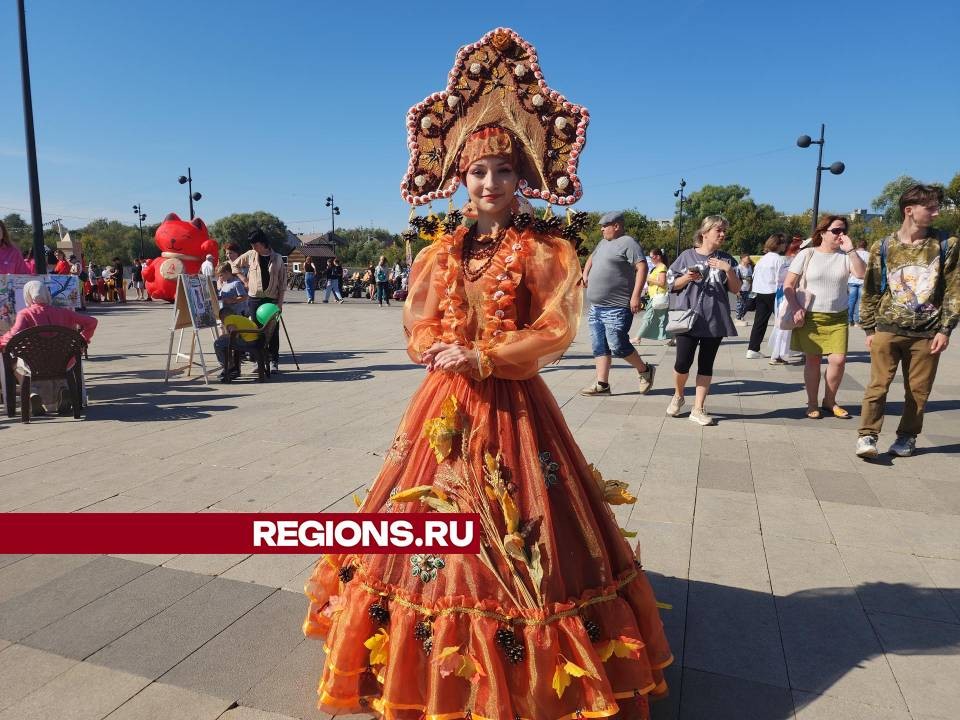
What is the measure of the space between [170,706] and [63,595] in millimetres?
1127

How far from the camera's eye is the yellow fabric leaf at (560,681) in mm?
1900

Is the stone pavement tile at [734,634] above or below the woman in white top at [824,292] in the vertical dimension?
below

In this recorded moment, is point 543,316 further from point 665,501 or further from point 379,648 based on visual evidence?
point 665,501

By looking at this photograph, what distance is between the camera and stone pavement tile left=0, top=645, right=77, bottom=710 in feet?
7.42

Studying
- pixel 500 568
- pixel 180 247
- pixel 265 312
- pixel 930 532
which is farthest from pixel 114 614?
pixel 180 247

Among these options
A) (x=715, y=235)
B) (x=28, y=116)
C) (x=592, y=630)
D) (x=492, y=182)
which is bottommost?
(x=592, y=630)

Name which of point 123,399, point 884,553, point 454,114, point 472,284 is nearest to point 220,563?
point 472,284

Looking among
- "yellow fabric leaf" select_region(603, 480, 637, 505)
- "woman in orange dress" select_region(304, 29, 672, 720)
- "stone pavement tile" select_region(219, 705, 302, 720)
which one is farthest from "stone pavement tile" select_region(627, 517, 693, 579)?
"stone pavement tile" select_region(219, 705, 302, 720)

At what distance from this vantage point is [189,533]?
11.5 feet

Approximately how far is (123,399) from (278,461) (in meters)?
3.44

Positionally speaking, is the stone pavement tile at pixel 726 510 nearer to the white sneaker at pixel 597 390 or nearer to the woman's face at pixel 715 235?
the woman's face at pixel 715 235

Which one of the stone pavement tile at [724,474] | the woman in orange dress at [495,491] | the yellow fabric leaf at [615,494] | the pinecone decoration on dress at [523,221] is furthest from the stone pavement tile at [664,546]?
the pinecone decoration on dress at [523,221]

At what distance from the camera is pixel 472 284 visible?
2.37 metres

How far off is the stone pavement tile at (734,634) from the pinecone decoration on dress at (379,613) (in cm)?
114
